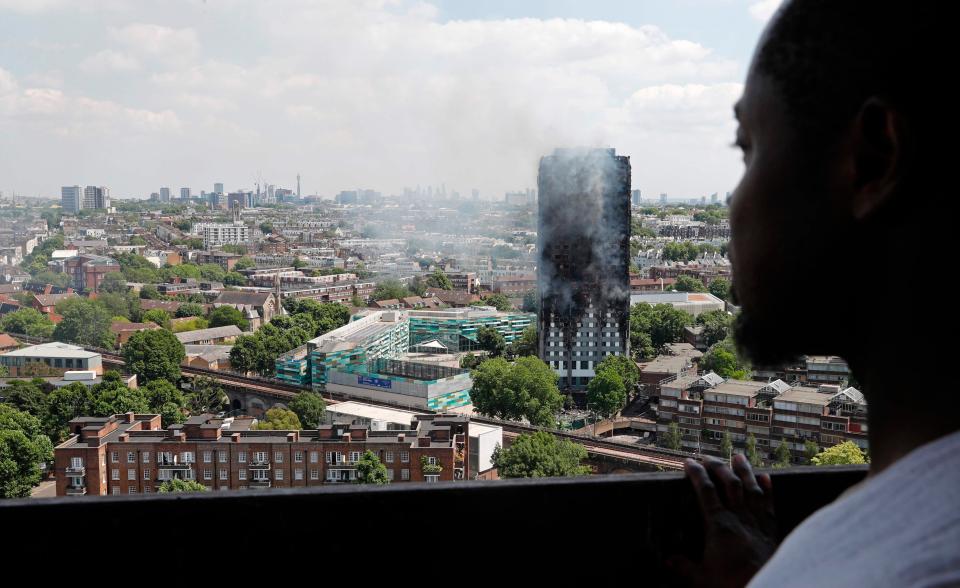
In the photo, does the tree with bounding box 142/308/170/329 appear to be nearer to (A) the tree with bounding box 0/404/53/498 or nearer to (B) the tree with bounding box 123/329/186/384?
(B) the tree with bounding box 123/329/186/384

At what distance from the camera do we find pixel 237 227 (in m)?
27.1

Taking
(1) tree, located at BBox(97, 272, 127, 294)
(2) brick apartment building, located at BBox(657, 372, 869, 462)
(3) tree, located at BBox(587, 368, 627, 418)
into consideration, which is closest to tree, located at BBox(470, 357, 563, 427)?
(3) tree, located at BBox(587, 368, 627, 418)

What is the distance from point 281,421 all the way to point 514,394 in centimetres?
219

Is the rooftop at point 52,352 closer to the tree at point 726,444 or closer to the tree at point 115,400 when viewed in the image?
the tree at point 115,400

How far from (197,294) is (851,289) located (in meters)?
16.7

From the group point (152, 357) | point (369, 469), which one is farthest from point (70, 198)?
point (369, 469)

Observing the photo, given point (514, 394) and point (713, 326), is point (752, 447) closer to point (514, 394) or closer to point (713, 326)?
point (514, 394)

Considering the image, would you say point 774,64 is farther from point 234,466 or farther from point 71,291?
point 71,291

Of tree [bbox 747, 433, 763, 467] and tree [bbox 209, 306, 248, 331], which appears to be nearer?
tree [bbox 747, 433, 763, 467]

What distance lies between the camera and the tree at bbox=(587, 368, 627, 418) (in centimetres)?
809

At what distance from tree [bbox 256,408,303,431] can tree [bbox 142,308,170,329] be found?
23.1ft

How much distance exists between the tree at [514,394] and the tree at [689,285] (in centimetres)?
841

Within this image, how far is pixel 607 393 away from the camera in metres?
8.11

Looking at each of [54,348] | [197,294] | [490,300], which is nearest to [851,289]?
[54,348]
